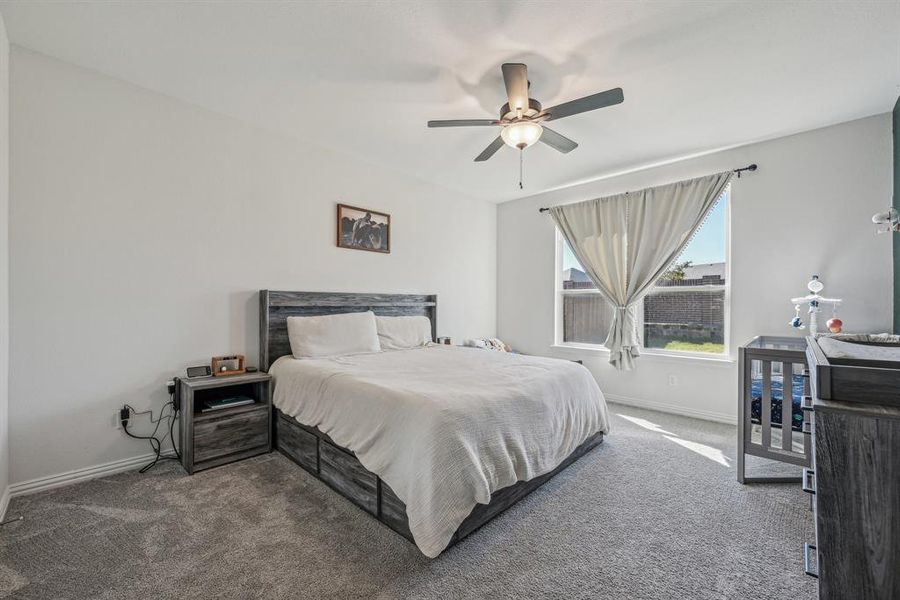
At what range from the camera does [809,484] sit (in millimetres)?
1869

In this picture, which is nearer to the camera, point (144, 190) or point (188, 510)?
point (188, 510)

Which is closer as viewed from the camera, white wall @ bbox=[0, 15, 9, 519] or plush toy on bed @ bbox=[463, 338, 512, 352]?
white wall @ bbox=[0, 15, 9, 519]

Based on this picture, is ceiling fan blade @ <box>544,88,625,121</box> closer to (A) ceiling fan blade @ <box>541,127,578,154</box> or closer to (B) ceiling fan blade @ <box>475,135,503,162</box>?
(A) ceiling fan blade @ <box>541,127,578,154</box>

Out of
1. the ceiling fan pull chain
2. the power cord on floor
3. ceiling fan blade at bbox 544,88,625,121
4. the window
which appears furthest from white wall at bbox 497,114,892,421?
the power cord on floor

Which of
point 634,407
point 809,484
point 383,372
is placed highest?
point 383,372

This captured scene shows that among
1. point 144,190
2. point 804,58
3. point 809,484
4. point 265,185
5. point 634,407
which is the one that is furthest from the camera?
point 634,407

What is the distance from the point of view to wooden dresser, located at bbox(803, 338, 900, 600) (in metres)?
0.98

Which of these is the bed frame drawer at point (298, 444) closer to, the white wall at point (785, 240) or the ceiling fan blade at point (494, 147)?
the ceiling fan blade at point (494, 147)

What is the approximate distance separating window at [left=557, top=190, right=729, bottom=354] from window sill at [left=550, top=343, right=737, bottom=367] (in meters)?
0.05

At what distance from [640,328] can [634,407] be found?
91 cm

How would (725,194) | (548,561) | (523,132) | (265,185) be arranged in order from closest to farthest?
(548,561), (523,132), (265,185), (725,194)

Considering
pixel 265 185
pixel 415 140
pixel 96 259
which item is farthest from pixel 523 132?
pixel 96 259

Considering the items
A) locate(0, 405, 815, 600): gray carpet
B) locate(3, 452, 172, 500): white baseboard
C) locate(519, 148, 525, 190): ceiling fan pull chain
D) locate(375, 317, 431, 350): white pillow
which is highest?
locate(519, 148, 525, 190): ceiling fan pull chain

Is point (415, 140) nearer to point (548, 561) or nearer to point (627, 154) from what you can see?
point (627, 154)
